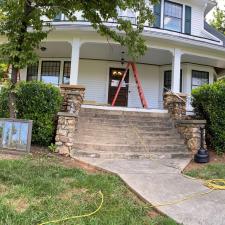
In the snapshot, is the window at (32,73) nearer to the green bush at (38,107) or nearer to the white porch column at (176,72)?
the white porch column at (176,72)

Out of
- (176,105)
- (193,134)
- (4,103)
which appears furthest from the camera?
(176,105)

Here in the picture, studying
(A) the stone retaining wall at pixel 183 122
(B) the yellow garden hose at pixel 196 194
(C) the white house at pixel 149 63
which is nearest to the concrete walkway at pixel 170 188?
(B) the yellow garden hose at pixel 196 194

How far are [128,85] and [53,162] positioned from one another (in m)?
9.03

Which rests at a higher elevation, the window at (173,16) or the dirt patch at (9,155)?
the window at (173,16)

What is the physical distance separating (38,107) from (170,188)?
4.36m

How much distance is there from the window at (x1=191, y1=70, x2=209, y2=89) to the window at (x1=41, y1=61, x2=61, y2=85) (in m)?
6.56

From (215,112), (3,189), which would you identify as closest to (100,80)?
(215,112)

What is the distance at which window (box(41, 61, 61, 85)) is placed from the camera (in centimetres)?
1499

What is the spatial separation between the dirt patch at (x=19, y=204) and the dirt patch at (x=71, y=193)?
538 millimetres

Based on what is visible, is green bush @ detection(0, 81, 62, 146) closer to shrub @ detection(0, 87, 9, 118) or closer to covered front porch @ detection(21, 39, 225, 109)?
shrub @ detection(0, 87, 9, 118)

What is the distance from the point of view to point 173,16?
14992mm

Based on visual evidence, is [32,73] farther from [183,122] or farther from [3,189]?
[3,189]

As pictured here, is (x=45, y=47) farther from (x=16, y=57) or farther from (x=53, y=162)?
(x=53, y=162)

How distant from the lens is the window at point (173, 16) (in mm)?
14828
